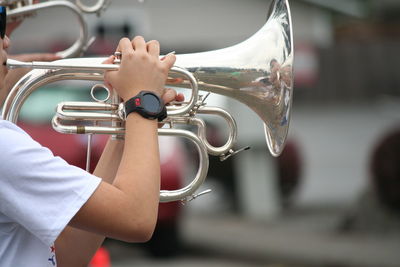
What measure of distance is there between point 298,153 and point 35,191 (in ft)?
32.1

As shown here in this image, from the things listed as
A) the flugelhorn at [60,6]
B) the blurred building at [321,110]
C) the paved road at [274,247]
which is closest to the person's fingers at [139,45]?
the flugelhorn at [60,6]

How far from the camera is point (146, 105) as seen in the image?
2.13 metres

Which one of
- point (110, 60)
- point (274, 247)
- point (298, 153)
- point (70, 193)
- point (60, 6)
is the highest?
point (60, 6)

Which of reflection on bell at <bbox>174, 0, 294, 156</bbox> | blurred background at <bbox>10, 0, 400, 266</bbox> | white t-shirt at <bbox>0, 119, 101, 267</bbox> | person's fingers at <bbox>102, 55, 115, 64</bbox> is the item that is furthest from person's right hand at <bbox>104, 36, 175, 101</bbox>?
blurred background at <bbox>10, 0, 400, 266</bbox>

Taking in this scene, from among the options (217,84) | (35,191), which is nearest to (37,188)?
(35,191)

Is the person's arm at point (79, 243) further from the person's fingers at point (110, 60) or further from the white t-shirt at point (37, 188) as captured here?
the white t-shirt at point (37, 188)

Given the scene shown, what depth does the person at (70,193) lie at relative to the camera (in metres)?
2.00

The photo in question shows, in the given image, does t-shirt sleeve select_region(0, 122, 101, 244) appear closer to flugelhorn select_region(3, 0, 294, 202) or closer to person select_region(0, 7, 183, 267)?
person select_region(0, 7, 183, 267)

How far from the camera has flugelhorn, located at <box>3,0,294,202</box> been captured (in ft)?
8.06

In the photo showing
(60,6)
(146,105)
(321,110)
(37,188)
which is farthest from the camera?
(321,110)

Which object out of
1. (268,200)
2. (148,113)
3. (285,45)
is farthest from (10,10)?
(268,200)

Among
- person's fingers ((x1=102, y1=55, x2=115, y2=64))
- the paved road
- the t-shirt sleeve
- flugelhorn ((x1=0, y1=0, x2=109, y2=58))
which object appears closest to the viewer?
the t-shirt sleeve

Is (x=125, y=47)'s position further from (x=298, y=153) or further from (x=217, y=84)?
(x=298, y=153)

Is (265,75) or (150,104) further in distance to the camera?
(265,75)
